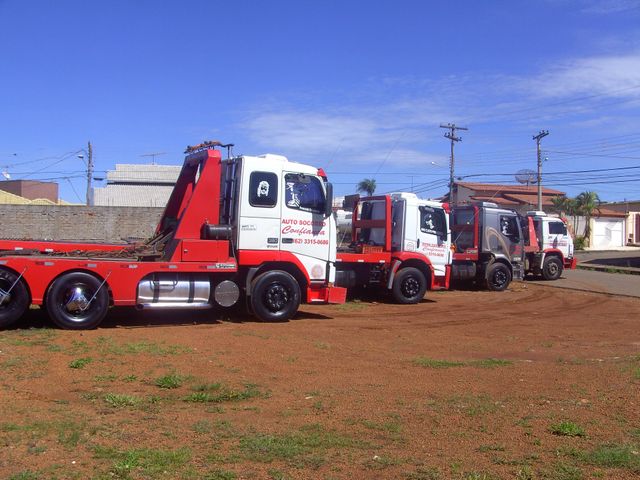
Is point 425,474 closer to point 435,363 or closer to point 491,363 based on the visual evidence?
point 435,363

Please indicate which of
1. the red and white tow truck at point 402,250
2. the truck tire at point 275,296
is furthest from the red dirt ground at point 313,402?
the red and white tow truck at point 402,250

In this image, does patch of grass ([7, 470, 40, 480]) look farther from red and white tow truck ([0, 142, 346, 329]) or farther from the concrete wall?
the concrete wall

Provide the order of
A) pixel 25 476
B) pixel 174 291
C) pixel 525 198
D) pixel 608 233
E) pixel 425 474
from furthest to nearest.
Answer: pixel 525 198 → pixel 608 233 → pixel 174 291 → pixel 425 474 → pixel 25 476

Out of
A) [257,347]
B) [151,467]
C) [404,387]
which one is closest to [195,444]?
[151,467]

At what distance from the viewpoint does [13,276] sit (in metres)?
10.4

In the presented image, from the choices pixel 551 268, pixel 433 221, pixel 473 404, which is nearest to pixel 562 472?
pixel 473 404

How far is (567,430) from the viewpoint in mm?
5746

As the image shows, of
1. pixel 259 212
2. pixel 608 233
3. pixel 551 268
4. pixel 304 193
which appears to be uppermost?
pixel 608 233

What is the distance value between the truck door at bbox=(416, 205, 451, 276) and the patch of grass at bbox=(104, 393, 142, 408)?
1136 centimetres

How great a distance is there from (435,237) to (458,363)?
8339 mm

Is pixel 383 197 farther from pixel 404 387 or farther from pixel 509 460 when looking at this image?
pixel 509 460

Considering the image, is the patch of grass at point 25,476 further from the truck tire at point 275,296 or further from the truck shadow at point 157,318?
the truck tire at point 275,296

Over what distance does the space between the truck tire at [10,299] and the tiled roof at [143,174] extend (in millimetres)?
41977

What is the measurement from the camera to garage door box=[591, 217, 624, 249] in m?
61.5
